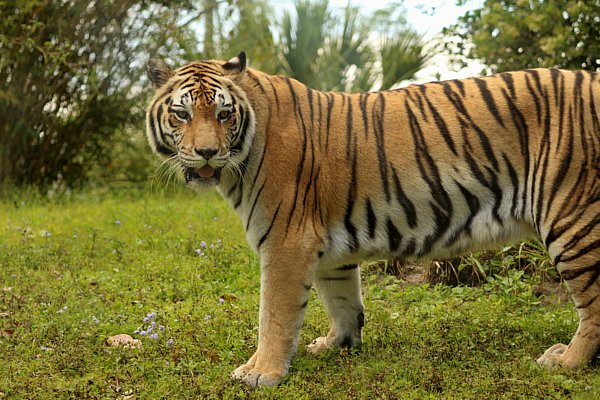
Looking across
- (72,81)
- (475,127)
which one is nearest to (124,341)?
(475,127)

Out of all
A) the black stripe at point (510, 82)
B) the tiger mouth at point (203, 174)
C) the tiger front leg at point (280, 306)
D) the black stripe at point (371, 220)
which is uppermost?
the black stripe at point (510, 82)

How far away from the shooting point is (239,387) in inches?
179

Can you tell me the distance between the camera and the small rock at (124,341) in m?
5.21

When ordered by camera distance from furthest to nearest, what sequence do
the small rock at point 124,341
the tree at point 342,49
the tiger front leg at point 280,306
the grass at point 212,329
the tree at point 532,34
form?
the tree at point 342,49 < the tree at point 532,34 < the small rock at point 124,341 < the tiger front leg at point 280,306 < the grass at point 212,329

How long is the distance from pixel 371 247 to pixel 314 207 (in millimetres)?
402

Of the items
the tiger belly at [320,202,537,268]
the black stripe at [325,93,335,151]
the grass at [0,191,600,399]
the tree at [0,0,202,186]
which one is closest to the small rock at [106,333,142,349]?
the grass at [0,191,600,399]

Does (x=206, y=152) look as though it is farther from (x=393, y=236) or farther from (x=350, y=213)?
(x=393, y=236)

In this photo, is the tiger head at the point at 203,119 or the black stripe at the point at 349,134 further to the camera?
the black stripe at the point at 349,134

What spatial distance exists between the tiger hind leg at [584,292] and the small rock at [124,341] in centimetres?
237

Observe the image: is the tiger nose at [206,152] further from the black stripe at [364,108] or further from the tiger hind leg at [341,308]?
the tiger hind leg at [341,308]

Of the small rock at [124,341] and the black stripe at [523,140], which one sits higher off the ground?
the black stripe at [523,140]

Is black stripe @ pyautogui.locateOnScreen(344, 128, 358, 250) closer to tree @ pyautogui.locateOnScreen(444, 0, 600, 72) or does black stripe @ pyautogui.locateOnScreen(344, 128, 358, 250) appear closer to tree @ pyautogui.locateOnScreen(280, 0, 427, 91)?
tree @ pyautogui.locateOnScreen(444, 0, 600, 72)

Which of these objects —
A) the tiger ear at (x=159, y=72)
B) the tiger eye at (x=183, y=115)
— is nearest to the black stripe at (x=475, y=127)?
the tiger eye at (x=183, y=115)

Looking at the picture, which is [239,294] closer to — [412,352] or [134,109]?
[412,352]
